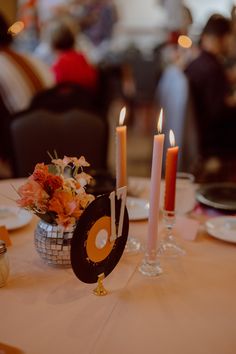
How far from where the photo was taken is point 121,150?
1156 millimetres

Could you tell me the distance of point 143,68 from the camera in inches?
242

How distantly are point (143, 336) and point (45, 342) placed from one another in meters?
0.17

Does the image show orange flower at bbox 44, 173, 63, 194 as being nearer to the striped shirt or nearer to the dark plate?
the dark plate

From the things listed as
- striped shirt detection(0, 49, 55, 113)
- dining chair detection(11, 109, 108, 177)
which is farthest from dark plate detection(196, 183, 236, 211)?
striped shirt detection(0, 49, 55, 113)

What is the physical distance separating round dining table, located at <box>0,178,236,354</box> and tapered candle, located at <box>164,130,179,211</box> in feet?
0.47

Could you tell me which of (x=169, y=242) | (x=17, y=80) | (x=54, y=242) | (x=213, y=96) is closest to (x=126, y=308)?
(x=54, y=242)

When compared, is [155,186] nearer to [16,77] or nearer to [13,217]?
[13,217]

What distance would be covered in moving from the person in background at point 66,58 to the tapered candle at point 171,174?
2958mm

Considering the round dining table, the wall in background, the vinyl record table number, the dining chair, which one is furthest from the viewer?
the wall in background

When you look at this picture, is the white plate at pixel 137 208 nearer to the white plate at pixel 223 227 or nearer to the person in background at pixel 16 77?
the white plate at pixel 223 227

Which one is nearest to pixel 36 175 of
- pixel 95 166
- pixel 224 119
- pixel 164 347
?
pixel 164 347

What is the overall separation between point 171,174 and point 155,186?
99 mm

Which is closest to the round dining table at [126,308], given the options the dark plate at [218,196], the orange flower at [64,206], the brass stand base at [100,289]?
the brass stand base at [100,289]

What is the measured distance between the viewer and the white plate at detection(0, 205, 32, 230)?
1308 mm
